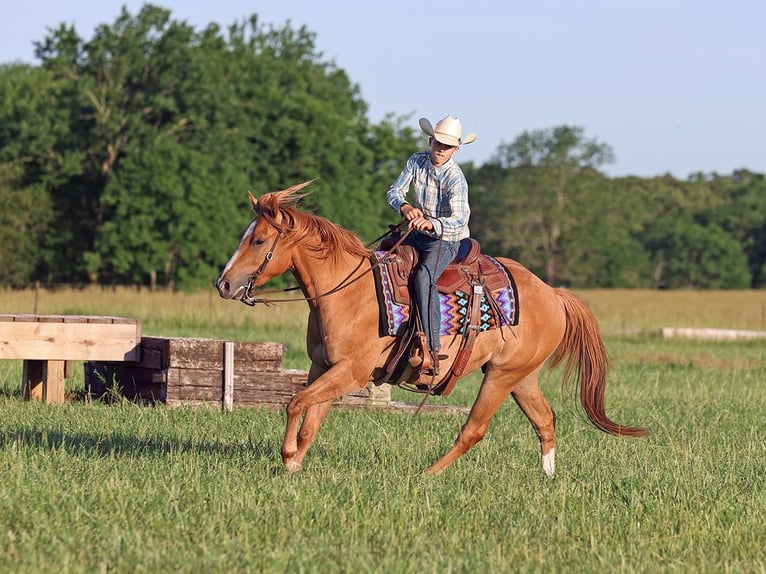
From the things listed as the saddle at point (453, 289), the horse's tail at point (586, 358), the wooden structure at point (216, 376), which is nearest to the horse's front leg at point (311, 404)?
the saddle at point (453, 289)

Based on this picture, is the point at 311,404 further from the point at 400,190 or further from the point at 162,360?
the point at 162,360

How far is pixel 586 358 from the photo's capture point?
34.4 ft

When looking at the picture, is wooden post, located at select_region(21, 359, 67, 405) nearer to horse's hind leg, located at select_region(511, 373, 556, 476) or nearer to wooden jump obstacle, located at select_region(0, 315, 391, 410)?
wooden jump obstacle, located at select_region(0, 315, 391, 410)

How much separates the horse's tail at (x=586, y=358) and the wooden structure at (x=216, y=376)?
→ 136 inches

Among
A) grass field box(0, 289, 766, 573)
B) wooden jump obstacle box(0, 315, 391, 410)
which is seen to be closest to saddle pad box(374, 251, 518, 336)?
grass field box(0, 289, 766, 573)

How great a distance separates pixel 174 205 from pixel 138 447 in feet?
153

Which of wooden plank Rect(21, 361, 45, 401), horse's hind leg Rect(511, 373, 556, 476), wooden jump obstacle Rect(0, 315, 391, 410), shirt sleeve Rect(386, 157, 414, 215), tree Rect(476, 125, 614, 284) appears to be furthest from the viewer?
tree Rect(476, 125, 614, 284)

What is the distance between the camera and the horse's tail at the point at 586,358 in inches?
411

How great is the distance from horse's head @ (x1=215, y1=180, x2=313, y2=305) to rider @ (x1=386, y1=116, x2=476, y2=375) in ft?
2.95

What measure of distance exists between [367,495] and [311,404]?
1.12m

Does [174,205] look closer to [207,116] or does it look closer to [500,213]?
[207,116]

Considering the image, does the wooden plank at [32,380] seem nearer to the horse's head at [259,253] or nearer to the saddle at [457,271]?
the horse's head at [259,253]

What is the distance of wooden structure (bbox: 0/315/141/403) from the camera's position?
42.2 feet

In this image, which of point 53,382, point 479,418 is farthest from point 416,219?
point 53,382
